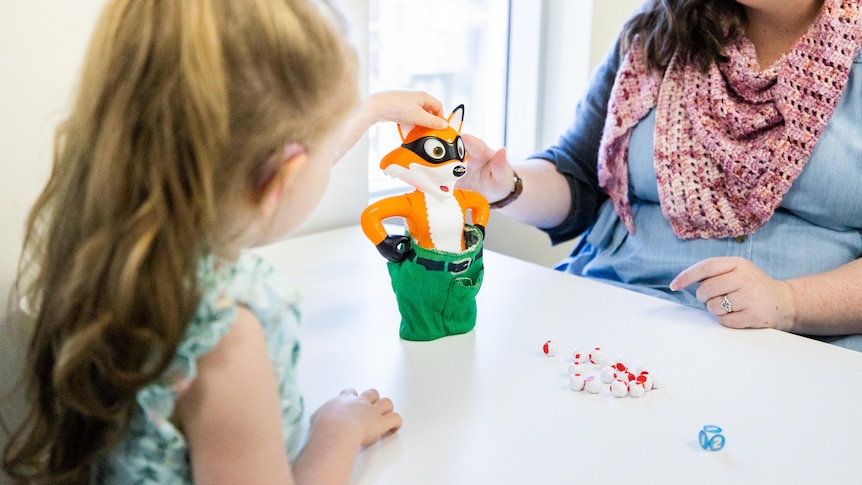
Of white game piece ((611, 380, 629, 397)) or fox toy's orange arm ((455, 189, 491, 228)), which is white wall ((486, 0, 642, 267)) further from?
white game piece ((611, 380, 629, 397))

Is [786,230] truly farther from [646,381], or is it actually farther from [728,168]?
[646,381]

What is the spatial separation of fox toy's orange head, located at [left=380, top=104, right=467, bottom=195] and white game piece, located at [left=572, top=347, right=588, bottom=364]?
21cm

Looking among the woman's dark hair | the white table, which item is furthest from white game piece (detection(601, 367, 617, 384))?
the woman's dark hair

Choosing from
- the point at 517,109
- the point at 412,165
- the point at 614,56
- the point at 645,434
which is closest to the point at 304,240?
the point at 412,165

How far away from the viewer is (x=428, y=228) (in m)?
0.85

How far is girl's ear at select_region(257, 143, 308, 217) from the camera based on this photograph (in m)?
0.53

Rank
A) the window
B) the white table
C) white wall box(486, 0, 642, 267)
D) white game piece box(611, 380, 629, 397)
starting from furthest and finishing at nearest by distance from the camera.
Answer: white wall box(486, 0, 642, 267) < the window < white game piece box(611, 380, 629, 397) < the white table

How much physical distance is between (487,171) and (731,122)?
339 millimetres

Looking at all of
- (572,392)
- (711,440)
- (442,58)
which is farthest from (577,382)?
(442,58)

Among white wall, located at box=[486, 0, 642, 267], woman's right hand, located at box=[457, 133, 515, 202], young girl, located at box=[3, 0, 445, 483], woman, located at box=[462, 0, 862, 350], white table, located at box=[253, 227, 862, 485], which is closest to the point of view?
young girl, located at box=[3, 0, 445, 483]

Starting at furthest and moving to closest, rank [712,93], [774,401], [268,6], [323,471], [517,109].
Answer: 1. [517,109]
2. [712,93]
3. [774,401]
4. [323,471]
5. [268,6]

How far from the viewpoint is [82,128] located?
528mm

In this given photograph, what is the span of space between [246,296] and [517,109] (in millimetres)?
1445

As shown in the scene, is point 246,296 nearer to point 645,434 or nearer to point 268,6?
point 268,6
